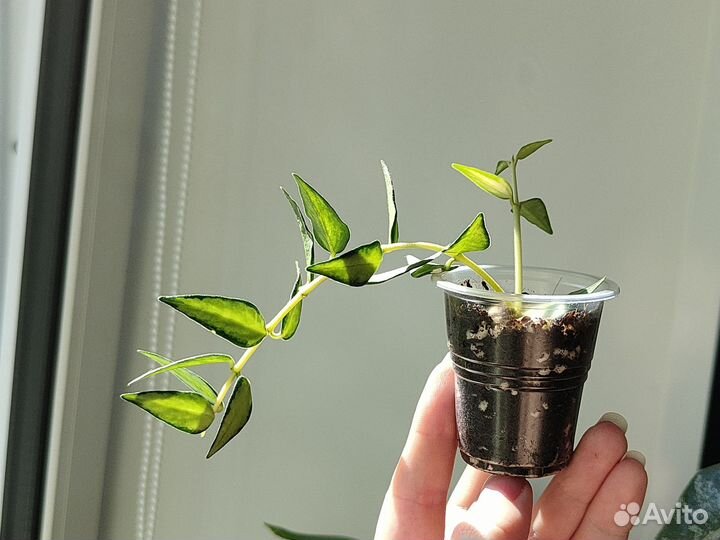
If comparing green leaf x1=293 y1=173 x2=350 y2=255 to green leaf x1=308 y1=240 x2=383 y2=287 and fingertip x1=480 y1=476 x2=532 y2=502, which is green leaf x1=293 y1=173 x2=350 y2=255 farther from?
fingertip x1=480 y1=476 x2=532 y2=502

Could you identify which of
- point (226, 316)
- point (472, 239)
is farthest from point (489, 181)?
point (226, 316)

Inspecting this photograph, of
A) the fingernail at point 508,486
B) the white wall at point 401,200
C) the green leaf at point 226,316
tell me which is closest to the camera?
the green leaf at point 226,316

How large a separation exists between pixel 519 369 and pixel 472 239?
3.6 inches

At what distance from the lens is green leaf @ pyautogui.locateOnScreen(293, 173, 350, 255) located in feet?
1.69

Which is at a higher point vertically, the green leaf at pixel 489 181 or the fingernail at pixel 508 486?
→ the green leaf at pixel 489 181

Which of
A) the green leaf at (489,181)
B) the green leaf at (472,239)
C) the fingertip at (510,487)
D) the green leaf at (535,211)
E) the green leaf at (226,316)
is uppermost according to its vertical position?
the green leaf at (489,181)

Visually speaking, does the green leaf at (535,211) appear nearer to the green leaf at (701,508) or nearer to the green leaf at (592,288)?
the green leaf at (592,288)

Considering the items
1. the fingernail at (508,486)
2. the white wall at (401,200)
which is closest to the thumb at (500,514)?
the fingernail at (508,486)

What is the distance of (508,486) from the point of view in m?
0.59

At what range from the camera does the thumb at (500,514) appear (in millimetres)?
571

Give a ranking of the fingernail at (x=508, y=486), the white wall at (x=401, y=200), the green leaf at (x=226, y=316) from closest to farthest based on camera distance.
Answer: the green leaf at (x=226, y=316) → the fingernail at (x=508, y=486) → the white wall at (x=401, y=200)

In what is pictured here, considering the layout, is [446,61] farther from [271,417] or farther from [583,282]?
[271,417]

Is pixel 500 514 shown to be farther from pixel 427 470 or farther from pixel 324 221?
pixel 324 221

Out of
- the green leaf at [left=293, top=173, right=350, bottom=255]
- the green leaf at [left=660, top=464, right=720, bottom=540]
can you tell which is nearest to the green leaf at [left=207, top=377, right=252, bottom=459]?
the green leaf at [left=293, top=173, right=350, bottom=255]
